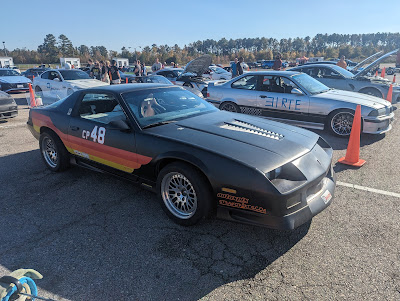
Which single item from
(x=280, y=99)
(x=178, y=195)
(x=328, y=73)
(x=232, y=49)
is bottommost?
(x=178, y=195)

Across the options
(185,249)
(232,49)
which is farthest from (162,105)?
(232,49)

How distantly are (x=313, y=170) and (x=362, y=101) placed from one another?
183 inches

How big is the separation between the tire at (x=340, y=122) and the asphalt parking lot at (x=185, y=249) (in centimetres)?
263

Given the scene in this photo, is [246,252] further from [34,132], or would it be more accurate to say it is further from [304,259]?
[34,132]

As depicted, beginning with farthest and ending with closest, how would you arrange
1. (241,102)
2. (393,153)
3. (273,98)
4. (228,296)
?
1. (241,102)
2. (273,98)
3. (393,153)
4. (228,296)

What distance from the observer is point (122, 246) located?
9.22 feet

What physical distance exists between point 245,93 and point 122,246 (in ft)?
19.0

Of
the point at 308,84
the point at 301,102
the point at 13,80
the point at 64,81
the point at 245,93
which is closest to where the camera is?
the point at 301,102

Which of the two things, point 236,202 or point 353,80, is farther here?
point 353,80

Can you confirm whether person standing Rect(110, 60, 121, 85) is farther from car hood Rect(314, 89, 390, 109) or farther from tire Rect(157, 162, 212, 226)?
tire Rect(157, 162, 212, 226)

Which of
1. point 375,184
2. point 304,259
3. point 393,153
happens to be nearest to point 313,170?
point 304,259

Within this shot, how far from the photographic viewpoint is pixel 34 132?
5039mm

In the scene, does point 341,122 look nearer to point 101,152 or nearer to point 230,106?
point 230,106

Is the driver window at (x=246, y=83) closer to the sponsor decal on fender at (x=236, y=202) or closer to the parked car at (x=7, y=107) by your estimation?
the sponsor decal on fender at (x=236, y=202)
